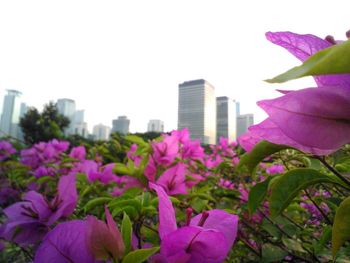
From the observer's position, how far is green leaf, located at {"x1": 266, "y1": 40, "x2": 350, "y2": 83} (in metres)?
0.24

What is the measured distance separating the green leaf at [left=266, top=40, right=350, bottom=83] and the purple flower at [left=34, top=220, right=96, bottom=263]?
1.01ft

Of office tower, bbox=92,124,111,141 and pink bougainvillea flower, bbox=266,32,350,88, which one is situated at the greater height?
office tower, bbox=92,124,111,141

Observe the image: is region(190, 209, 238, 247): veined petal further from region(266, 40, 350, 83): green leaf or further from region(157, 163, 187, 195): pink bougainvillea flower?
region(157, 163, 187, 195): pink bougainvillea flower

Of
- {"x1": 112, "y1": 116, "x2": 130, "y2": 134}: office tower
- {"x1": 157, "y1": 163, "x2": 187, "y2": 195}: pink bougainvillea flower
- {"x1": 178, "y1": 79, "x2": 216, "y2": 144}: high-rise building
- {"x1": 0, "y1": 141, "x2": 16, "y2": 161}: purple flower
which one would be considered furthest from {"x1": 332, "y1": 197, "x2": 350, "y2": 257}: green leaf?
{"x1": 112, "y1": 116, "x2": 130, "y2": 134}: office tower

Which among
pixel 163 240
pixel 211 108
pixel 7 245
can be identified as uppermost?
pixel 211 108

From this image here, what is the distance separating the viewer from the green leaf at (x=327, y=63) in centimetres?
24

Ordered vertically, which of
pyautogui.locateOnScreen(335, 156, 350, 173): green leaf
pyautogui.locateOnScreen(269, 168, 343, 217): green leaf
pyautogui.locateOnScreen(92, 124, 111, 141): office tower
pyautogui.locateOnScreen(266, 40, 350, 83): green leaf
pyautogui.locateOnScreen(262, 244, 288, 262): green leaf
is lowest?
pyautogui.locateOnScreen(262, 244, 288, 262): green leaf

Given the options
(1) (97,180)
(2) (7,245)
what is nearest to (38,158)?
(2) (7,245)

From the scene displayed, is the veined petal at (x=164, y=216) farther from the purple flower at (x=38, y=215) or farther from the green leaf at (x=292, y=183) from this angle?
the purple flower at (x=38, y=215)

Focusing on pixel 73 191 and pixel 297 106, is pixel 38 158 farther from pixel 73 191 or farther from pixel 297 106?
pixel 297 106

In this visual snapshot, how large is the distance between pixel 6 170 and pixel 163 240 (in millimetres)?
2326

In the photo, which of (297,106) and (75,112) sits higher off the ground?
(75,112)

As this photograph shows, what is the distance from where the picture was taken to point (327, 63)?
24cm

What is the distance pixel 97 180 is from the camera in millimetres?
1159
